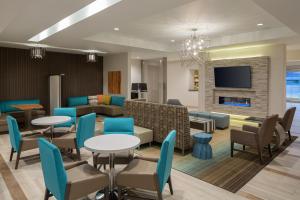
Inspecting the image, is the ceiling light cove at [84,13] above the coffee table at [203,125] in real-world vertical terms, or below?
above

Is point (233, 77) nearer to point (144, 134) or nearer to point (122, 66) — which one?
point (122, 66)

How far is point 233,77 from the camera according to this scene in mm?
7547

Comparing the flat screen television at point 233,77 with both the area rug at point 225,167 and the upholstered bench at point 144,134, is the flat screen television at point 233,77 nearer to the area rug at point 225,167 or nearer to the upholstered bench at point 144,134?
the area rug at point 225,167

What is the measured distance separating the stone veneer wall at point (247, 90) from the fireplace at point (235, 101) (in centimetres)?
13

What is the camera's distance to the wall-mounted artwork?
9.12 meters

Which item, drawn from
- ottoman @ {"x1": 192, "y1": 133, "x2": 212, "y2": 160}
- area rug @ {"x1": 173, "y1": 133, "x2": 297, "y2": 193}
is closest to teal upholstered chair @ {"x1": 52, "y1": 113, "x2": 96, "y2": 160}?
area rug @ {"x1": 173, "y1": 133, "x2": 297, "y2": 193}

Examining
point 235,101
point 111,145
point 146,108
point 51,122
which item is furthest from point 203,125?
point 51,122

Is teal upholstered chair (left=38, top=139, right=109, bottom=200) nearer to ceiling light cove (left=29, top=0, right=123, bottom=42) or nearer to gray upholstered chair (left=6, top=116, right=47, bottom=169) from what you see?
gray upholstered chair (left=6, top=116, right=47, bottom=169)

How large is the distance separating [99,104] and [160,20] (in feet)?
17.7

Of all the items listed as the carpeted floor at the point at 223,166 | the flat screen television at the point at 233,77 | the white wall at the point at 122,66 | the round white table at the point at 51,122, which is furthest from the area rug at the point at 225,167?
the white wall at the point at 122,66

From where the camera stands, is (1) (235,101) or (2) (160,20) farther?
(1) (235,101)

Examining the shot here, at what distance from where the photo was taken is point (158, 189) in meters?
2.31

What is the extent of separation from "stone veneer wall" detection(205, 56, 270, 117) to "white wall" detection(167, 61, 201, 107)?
10.1ft

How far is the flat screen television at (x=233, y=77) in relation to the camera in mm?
7188
